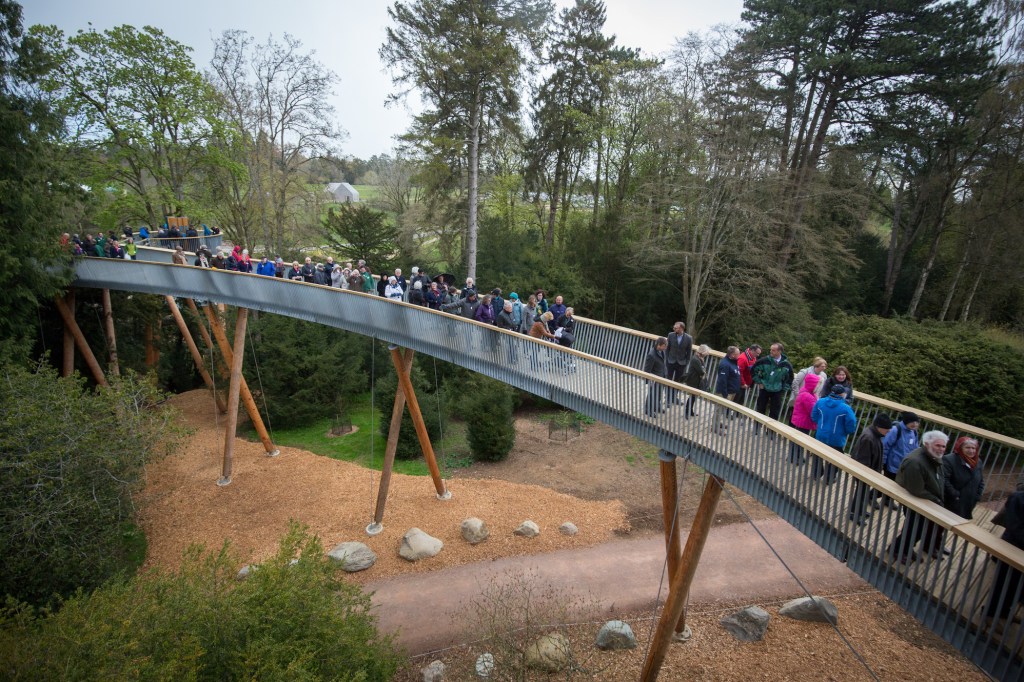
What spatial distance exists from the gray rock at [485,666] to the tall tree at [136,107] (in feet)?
73.0

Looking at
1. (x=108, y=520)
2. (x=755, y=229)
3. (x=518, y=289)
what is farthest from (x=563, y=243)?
(x=108, y=520)

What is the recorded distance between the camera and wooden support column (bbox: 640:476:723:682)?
7.15 metres

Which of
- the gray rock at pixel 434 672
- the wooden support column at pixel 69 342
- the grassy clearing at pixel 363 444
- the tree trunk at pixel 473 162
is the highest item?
the tree trunk at pixel 473 162

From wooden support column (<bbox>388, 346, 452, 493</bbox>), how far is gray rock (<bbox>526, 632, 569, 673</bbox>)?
5.26m

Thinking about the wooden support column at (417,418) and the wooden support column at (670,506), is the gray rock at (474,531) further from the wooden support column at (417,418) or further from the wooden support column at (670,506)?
the wooden support column at (670,506)

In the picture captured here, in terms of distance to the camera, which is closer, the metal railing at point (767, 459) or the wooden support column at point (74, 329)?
the metal railing at point (767, 459)

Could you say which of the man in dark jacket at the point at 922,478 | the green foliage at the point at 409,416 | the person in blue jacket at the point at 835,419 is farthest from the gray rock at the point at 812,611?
the green foliage at the point at 409,416

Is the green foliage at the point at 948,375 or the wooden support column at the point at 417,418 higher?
the green foliage at the point at 948,375

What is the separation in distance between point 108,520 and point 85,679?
233 inches

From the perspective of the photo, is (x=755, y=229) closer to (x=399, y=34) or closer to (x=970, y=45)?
(x=970, y=45)

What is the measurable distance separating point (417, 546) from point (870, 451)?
8.85m

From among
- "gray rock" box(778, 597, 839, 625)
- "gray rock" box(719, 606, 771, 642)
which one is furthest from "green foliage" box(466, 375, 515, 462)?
"gray rock" box(778, 597, 839, 625)

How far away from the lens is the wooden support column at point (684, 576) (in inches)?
281

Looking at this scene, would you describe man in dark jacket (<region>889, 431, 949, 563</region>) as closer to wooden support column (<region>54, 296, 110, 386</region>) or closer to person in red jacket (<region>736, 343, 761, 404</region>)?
person in red jacket (<region>736, 343, 761, 404</region>)
